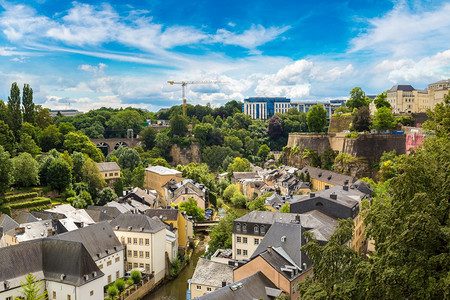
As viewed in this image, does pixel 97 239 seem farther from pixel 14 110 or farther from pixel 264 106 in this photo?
pixel 264 106

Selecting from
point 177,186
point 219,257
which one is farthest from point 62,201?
point 219,257

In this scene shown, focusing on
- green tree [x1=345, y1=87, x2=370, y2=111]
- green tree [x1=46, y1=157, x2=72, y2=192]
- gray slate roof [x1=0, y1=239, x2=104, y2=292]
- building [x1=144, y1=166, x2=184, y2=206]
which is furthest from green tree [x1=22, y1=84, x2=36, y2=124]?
green tree [x1=345, y1=87, x2=370, y2=111]

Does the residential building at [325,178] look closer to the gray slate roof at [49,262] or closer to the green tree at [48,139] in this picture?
the gray slate roof at [49,262]

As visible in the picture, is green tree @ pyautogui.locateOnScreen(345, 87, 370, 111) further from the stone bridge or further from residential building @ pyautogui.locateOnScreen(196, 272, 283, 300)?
residential building @ pyautogui.locateOnScreen(196, 272, 283, 300)

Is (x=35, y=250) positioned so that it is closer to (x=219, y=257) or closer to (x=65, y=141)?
(x=219, y=257)

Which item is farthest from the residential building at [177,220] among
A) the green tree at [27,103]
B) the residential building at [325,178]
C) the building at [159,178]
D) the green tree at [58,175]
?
the green tree at [27,103]

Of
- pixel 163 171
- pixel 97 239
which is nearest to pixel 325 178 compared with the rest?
pixel 163 171
